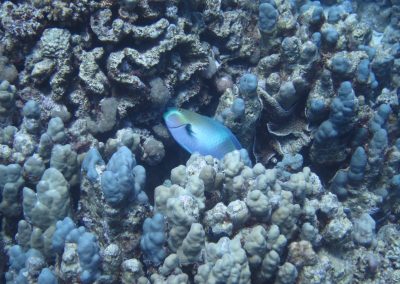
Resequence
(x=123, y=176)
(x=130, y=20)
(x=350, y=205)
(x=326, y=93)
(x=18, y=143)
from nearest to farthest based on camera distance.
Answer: (x=123, y=176)
(x=18, y=143)
(x=130, y=20)
(x=326, y=93)
(x=350, y=205)

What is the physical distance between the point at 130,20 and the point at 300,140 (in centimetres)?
203

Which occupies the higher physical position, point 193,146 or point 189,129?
point 189,129

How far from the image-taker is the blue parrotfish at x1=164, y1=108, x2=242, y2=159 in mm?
3014

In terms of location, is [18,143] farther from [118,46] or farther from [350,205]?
[350,205]

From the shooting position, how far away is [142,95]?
322 cm

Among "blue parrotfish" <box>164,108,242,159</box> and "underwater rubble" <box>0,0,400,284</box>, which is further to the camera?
"blue parrotfish" <box>164,108,242,159</box>

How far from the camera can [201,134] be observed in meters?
3.04

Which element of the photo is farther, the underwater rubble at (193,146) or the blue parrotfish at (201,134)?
the blue parrotfish at (201,134)

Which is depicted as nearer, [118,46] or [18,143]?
[18,143]

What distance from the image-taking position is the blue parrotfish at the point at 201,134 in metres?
3.01

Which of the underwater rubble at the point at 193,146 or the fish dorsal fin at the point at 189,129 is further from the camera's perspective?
the fish dorsal fin at the point at 189,129

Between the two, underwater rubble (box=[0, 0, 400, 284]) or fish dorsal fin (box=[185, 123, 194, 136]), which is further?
fish dorsal fin (box=[185, 123, 194, 136])

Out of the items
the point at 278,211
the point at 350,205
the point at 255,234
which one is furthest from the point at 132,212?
the point at 350,205

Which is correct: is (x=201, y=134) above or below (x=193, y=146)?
above
